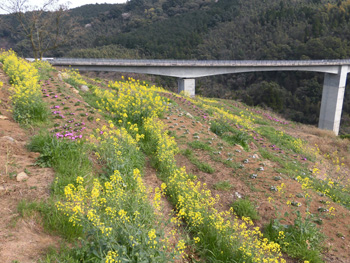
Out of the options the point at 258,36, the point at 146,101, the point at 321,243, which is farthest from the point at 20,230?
the point at 258,36

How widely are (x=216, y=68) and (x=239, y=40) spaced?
168 ft

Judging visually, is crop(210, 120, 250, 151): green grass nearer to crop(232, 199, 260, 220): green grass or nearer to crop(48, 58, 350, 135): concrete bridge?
crop(232, 199, 260, 220): green grass

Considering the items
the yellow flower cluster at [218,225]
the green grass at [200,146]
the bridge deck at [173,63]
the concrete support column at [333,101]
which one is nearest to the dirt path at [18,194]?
the yellow flower cluster at [218,225]

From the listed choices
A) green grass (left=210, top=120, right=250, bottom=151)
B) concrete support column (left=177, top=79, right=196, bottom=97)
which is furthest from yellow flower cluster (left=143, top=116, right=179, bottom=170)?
concrete support column (left=177, top=79, right=196, bottom=97)

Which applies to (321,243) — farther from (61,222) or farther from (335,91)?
(335,91)

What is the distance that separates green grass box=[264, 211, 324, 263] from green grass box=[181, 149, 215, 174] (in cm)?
203

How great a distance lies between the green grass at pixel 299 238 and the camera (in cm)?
411

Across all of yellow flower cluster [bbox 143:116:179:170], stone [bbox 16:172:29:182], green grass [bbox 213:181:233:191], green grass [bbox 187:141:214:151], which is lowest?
green grass [bbox 213:181:233:191]

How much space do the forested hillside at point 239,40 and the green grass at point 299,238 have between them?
38.0 meters

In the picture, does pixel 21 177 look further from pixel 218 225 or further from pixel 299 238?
pixel 299 238

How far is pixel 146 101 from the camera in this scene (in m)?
8.11

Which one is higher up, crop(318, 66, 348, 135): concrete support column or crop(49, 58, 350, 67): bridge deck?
crop(49, 58, 350, 67): bridge deck

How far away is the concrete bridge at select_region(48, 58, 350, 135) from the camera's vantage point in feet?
102

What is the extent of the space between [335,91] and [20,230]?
163 feet
